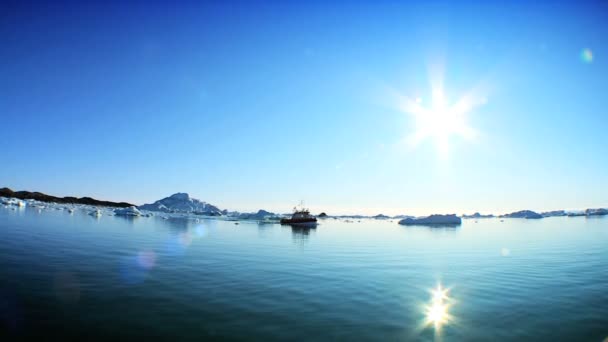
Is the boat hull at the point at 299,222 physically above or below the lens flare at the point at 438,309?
below

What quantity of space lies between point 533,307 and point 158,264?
799 inches

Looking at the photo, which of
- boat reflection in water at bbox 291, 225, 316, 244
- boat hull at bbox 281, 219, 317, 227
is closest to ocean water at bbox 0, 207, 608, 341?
boat reflection in water at bbox 291, 225, 316, 244

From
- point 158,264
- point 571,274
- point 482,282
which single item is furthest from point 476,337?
point 158,264

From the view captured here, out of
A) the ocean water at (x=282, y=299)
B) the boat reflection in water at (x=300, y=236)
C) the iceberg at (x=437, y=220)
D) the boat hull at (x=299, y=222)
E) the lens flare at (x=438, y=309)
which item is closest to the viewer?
the ocean water at (x=282, y=299)

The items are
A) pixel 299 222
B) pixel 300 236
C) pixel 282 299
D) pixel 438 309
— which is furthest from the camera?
pixel 299 222

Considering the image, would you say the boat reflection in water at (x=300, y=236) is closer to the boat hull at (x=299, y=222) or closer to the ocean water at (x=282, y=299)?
the ocean water at (x=282, y=299)

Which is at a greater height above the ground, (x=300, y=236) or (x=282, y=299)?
(x=282, y=299)

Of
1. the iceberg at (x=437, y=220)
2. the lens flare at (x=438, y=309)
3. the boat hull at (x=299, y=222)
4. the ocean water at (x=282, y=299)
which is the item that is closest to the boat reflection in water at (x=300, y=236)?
the ocean water at (x=282, y=299)

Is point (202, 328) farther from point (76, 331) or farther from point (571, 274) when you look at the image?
point (571, 274)

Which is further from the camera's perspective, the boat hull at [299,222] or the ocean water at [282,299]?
the boat hull at [299,222]

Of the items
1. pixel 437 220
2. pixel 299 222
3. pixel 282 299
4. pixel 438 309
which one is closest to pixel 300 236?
pixel 282 299

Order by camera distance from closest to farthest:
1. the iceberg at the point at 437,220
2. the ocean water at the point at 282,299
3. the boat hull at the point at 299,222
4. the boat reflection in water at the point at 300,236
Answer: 1. the ocean water at the point at 282,299
2. the boat reflection in water at the point at 300,236
3. the boat hull at the point at 299,222
4. the iceberg at the point at 437,220

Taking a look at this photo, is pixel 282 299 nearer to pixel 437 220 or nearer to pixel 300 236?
pixel 300 236

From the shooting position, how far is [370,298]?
1362 cm
